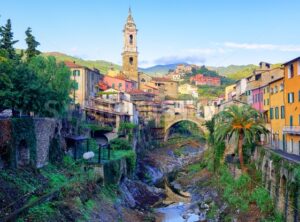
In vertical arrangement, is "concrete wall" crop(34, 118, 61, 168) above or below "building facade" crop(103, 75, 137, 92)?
below

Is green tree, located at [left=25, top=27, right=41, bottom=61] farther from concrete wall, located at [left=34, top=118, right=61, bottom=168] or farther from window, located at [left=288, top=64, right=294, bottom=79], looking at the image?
window, located at [left=288, top=64, right=294, bottom=79]

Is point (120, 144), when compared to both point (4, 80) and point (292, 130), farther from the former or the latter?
point (4, 80)

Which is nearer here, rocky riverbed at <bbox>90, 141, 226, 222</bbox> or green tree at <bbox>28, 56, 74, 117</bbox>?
rocky riverbed at <bbox>90, 141, 226, 222</bbox>

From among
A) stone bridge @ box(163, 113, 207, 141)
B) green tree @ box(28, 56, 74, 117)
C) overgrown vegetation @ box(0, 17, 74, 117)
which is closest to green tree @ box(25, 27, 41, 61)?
overgrown vegetation @ box(0, 17, 74, 117)

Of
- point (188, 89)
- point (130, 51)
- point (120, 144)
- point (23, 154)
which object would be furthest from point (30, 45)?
point (188, 89)

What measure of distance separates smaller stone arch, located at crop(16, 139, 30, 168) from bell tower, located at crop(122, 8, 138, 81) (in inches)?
3673

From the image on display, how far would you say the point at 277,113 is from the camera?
53094mm

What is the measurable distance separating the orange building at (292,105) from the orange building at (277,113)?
1.69 meters

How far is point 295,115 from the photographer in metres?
46.1

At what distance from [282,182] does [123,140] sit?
3422cm

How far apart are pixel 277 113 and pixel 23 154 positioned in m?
33.6

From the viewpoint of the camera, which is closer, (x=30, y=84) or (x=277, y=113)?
(x=30, y=84)

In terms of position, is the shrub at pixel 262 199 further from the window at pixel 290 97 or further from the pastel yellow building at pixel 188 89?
the pastel yellow building at pixel 188 89

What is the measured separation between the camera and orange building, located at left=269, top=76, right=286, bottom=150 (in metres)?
50.7
